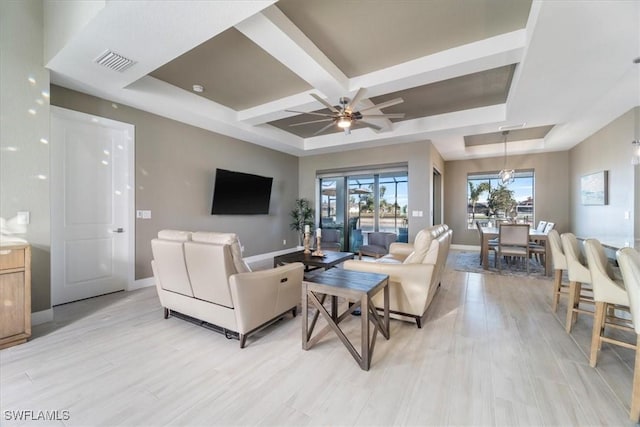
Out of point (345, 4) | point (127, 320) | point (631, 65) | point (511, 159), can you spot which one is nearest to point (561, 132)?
point (511, 159)

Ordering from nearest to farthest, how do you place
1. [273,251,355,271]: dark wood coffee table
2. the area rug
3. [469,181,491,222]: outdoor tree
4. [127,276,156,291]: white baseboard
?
[273,251,355,271]: dark wood coffee table < [127,276,156,291]: white baseboard < the area rug < [469,181,491,222]: outdoor tree

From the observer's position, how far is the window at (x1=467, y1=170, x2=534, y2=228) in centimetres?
729

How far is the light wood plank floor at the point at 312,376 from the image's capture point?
1576 millimetres

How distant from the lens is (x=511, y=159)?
7270mm

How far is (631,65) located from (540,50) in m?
1.16

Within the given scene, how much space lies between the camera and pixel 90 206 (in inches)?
140

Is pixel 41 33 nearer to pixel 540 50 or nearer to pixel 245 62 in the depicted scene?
pixel 245 62

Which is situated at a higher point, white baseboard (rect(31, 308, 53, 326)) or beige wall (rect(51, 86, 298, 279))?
beige wall (rect(51, 86, 298, 279))

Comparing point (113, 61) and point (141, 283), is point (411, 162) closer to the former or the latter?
point (113, 61)

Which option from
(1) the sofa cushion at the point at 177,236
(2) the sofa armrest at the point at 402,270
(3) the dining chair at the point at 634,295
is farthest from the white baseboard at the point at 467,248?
(1) the sofa cushion at the point at 177,236

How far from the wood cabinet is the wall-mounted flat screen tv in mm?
2759

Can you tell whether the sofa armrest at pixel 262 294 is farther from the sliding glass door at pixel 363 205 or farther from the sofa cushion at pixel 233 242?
the sliding glass door at pixel 363 205

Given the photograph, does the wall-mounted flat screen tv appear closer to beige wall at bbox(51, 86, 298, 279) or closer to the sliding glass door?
beige wall at bbox(51, 86, 298, 279)

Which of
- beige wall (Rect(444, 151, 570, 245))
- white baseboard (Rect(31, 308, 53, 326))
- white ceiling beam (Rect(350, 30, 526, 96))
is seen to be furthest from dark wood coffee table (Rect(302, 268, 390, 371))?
beige wall (Rect(444, 151, 570, 245))
